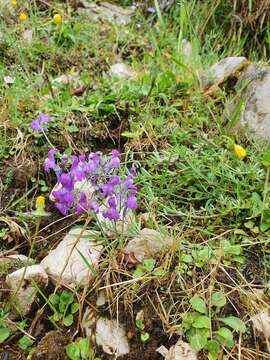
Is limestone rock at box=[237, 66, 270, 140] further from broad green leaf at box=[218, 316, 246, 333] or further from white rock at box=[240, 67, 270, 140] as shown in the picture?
broad green leaf at box=[218, 316, 246, 333]

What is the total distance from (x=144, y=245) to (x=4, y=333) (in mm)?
500

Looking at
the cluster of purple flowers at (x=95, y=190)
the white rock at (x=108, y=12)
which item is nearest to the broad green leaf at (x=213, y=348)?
the cluster of purple flowers at (x=95, y=190)

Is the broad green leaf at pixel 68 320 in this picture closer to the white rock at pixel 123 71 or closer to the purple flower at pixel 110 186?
the purple flower at pixel 110 186

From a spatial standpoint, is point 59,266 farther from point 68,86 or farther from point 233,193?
point 68,86

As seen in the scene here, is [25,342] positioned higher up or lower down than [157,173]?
lower down

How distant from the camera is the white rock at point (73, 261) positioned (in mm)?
1555

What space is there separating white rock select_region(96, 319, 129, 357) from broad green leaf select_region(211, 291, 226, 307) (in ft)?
0.94

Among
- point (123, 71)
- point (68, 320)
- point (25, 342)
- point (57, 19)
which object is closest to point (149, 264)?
point (68, 320)

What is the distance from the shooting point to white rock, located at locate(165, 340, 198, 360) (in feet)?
4.58

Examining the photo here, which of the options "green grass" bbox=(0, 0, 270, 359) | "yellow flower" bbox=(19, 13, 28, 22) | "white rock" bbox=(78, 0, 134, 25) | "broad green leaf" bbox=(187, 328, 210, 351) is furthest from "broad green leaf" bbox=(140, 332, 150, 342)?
"white rock" bbox=(78, 0, 134, 25)

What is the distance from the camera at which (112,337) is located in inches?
57.6

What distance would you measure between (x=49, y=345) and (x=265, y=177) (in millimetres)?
959

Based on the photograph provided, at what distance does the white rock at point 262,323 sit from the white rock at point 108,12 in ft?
7.17

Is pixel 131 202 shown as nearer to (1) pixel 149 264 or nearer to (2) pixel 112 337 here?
(1) pixel 149 264
